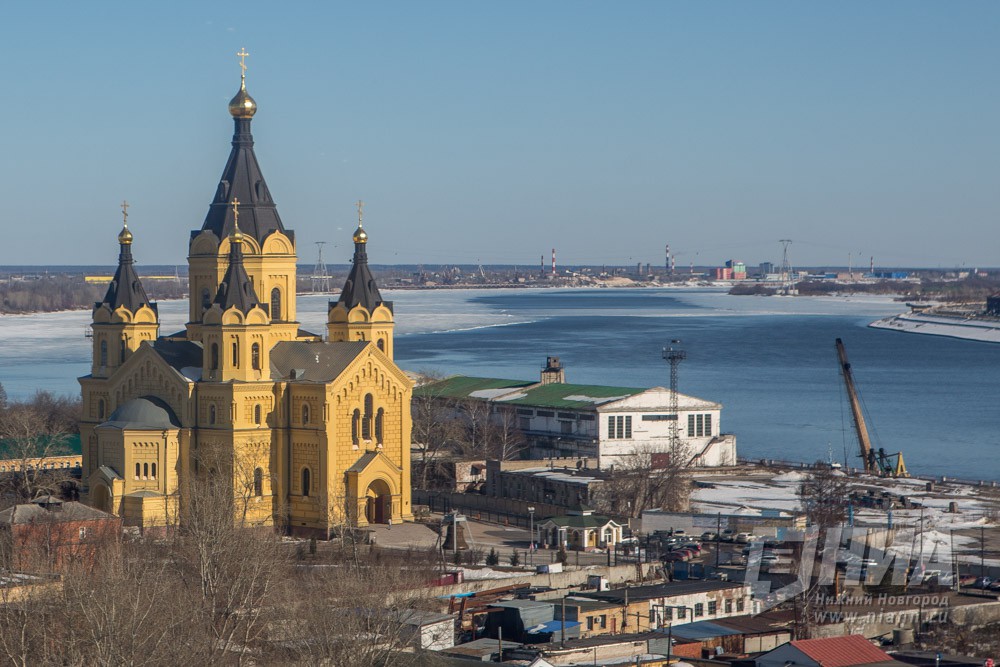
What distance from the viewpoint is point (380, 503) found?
121 feet

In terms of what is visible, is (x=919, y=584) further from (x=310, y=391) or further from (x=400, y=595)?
(x=310, y=391)

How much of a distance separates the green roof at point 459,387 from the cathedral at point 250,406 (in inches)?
557

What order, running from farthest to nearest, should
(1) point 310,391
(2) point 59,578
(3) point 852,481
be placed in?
(3) point 852,481 < (1) point 310,391 < (2) point 59,578

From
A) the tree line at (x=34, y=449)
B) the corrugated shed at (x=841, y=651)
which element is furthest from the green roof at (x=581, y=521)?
the corrugated shed at (x=841, y=651)

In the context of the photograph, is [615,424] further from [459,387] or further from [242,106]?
[242,106]

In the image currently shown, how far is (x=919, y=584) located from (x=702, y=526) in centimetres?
700

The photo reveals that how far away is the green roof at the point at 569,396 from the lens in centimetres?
4794

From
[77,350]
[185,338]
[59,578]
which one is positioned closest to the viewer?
[59,578]

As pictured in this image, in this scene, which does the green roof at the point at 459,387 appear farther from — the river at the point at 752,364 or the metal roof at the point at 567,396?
the river at the point at 752,364

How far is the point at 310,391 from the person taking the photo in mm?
36406

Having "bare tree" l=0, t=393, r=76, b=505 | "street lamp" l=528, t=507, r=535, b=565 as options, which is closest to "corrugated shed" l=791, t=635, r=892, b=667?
"street lamp" l=528, t=507, r=535, b=565

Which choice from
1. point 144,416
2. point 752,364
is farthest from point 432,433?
point 752,364

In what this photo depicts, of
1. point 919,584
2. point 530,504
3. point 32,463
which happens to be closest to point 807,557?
point 919,584

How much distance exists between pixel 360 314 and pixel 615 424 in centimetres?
1047
